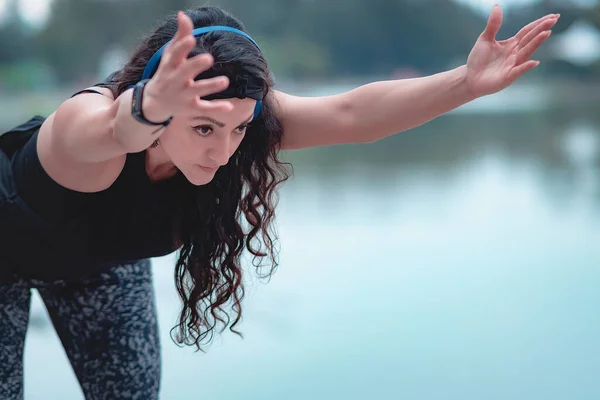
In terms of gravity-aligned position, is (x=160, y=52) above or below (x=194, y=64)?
above

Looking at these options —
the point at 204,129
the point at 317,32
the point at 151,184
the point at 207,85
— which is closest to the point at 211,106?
the point at 207,85

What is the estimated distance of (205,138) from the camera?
3.74 ft

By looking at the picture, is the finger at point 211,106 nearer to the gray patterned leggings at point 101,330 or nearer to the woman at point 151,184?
the woman at point 151,184

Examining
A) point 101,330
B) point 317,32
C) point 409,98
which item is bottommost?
point 101,330

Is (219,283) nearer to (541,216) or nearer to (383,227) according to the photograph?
(383,227)

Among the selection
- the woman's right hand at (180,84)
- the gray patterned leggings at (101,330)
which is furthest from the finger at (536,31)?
the gray patterned leggings at (101,330)

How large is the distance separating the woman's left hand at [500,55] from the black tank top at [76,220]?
54 centimetres

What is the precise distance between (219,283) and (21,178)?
0.39 m

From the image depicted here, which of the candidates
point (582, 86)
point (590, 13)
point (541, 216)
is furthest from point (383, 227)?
point (582, 86)

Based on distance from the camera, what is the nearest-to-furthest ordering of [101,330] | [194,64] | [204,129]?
[194,64], [204,129], [101,330]

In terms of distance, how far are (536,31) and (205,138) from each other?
0.52m

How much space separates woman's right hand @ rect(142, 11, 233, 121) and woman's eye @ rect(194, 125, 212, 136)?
0.46ft

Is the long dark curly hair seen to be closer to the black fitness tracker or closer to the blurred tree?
the black fitness tracker

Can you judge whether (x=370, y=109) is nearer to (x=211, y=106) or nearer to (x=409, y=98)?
(x=409, y=98)
